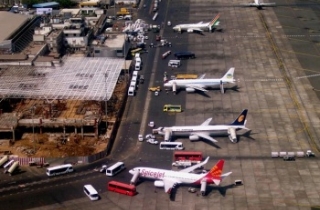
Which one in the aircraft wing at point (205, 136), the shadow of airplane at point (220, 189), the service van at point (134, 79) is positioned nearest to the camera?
the shadow of airplane at point (220, 189)

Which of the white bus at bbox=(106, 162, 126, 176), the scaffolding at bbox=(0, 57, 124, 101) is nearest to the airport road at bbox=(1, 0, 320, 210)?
the white bus at bbox=(106, 162, 126, 176)

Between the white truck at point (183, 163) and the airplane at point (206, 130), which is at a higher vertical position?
the airplane at point (206, 130)

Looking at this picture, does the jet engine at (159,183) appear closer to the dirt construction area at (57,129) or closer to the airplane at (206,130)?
the airplane at (206,130)

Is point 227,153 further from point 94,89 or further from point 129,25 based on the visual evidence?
point 129,25

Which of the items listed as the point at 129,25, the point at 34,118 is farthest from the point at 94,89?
the point at 129,25

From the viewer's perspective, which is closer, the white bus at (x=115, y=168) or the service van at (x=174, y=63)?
the white bus at (x=115, y=168)

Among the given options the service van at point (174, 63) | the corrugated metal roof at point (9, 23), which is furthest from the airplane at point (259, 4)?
the corrugated metal roof at point (9, 23)

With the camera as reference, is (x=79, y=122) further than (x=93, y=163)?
Yes
